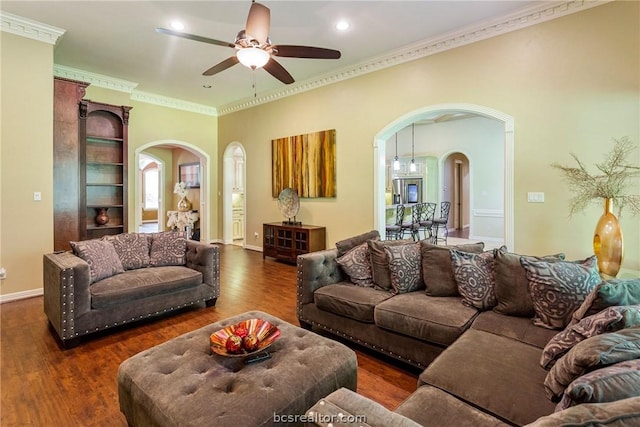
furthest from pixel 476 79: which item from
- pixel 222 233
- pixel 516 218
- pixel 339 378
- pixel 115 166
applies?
pixel 222 233

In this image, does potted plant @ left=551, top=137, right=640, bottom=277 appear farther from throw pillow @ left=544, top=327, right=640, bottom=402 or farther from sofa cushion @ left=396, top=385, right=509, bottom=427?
sofa cushion @ left=396, top=385, right=509, bottom=427

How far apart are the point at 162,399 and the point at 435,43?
502cm

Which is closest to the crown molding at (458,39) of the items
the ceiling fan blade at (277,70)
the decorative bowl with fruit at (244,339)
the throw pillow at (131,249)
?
the ceiling fan blade at (277,70)

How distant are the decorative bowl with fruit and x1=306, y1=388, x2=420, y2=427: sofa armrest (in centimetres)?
73

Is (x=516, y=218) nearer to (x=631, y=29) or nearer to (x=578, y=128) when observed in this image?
(x=578, y=128)

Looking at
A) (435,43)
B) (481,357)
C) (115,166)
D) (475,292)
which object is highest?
(435,43)

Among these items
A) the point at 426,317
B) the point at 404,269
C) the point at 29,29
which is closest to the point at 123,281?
the point at 404,269

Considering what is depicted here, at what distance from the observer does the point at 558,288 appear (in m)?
2.04

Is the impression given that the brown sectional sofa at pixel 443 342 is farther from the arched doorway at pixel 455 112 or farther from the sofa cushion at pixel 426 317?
the arched doorway at pixel 455 112

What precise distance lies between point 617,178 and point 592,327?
2.72 m

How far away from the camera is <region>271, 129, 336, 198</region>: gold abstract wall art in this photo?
5.92 m

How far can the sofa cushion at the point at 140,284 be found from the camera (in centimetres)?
299

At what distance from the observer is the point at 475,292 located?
2406 mm

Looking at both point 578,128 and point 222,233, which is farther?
point 222,233
